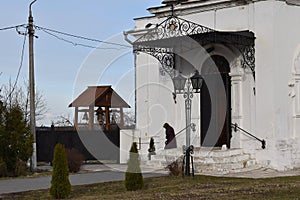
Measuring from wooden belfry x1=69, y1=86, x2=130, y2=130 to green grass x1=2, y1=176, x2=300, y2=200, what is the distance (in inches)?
428

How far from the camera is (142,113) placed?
24484mm

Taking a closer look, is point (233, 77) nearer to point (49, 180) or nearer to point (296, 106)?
point (296, 106)

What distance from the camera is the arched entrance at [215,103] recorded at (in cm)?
2164

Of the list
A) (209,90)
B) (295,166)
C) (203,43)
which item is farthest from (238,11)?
(295,166)

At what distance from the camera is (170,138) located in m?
22.3

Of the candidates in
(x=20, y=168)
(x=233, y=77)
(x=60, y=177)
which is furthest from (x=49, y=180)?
(x=233, y=77)

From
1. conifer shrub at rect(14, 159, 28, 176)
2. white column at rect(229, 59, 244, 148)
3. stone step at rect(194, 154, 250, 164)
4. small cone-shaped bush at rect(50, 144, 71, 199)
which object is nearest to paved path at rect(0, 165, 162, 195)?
conifer shrub at rect(14, 159, 28, 176)

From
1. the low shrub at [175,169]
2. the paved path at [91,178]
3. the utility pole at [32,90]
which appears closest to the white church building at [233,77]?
the paved path at [91,178]

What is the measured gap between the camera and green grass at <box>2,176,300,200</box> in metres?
13.5

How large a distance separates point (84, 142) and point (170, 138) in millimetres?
5718

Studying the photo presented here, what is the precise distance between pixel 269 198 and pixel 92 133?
45.8ft

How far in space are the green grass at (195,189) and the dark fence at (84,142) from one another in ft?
28.5

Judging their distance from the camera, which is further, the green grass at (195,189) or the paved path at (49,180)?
the paved path at (49,180)

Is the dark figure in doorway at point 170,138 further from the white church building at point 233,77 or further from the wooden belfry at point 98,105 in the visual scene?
the wooden belfry at point 98,105
